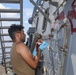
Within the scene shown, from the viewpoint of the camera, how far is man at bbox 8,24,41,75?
4.15 metres

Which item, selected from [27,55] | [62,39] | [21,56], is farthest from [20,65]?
[62,39]

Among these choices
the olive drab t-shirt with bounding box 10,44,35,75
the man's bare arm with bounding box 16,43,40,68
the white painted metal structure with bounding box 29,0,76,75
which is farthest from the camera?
the olive drab t-shirt with bounding box 10,44,35,75

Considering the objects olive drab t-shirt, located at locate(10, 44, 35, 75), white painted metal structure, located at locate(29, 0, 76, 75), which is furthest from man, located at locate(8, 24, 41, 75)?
white painted metal structure, located at locate(29, 0, 76, 75)

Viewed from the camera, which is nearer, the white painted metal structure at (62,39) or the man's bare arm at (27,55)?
the white painted metal structure at (62,39)

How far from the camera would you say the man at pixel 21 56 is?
4.15m

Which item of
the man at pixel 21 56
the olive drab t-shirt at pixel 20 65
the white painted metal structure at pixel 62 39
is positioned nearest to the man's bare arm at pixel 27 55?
the man at pixel 21 56

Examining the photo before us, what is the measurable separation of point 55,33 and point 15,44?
76cm

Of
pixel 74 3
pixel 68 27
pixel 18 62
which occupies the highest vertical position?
pixel 74 3

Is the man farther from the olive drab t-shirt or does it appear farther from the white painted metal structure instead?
the white painted metal structure

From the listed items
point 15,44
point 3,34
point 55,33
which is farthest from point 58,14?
point 3,34

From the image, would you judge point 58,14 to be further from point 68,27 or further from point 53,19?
point 68,27

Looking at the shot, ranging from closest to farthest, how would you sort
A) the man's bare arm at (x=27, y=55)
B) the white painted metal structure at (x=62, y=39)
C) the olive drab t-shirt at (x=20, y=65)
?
the white painted metal structure at (x=62, y=39), the man's bare arm at (x=27, y=55), the olive drab t-shirt at (x=20, y=65)

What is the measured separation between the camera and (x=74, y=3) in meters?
3.24

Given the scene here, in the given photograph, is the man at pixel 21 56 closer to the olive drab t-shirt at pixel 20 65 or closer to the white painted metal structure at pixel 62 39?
the olive drab t-shirt at pixel 20 65
